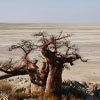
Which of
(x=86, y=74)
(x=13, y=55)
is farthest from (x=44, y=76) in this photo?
(x=13, y=55)

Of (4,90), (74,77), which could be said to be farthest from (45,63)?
(74,77)

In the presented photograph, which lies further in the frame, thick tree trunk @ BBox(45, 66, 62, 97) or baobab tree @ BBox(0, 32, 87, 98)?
thick tree trunk @ BBox(45, 66, 62, 97)

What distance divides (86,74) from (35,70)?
9.64 m

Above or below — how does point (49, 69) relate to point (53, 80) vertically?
above

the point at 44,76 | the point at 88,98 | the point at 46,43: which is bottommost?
the point at 88,98

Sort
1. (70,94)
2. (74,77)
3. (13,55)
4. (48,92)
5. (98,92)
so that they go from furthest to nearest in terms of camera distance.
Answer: (13,55) → (74,77) → (98,92) → (70,94) → (48,92)

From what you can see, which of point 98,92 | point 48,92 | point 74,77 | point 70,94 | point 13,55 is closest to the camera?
point 48,92

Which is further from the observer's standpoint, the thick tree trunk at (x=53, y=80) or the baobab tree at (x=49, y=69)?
the thick tree trunk at (x=53, y=80)

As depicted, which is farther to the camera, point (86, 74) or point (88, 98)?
point (86, 74)

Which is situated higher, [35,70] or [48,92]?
[35,70]

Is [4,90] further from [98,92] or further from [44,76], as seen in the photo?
[98,92]

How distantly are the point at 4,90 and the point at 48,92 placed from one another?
82.0 inches

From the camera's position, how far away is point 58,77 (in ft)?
31.6

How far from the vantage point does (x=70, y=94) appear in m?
10.1
